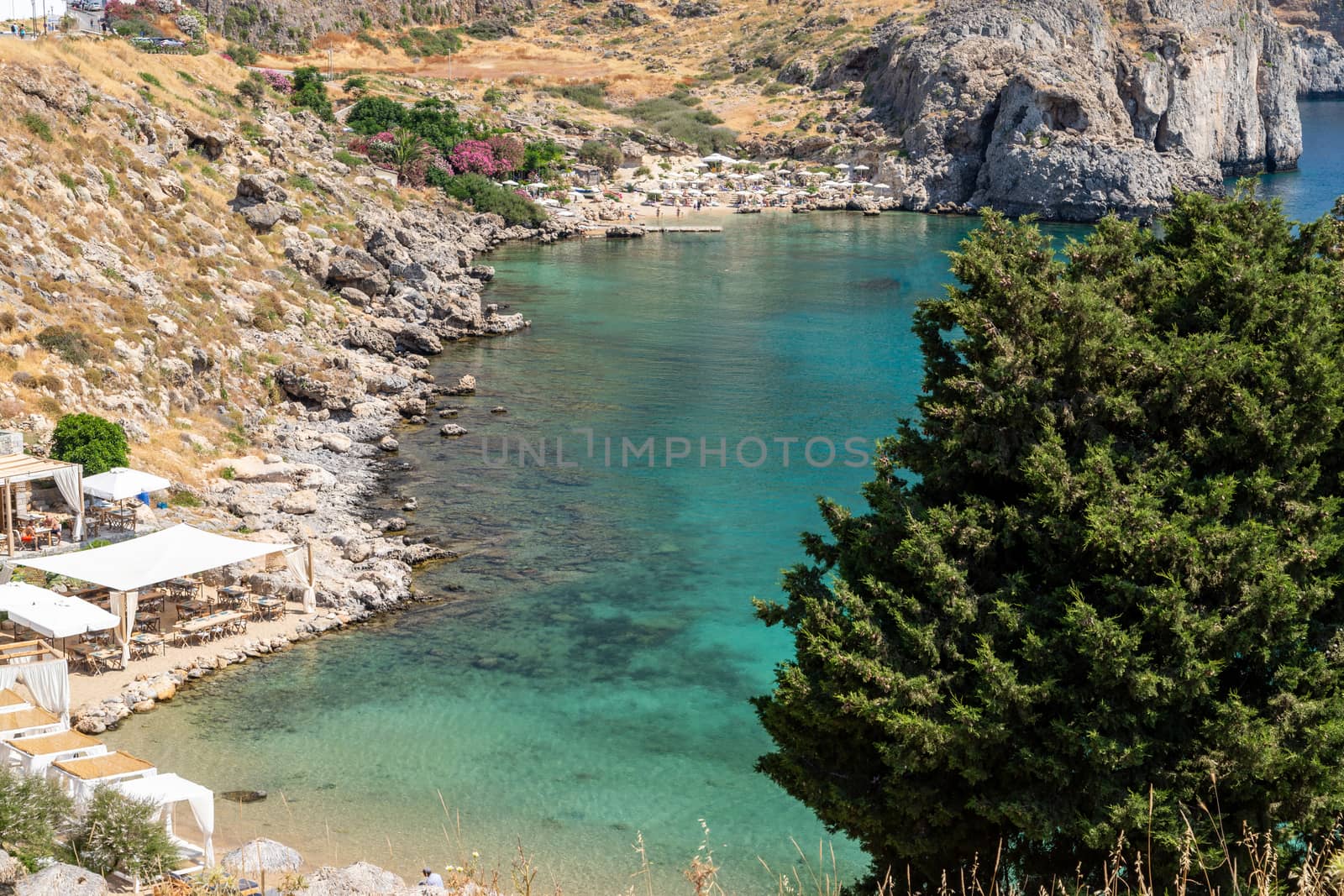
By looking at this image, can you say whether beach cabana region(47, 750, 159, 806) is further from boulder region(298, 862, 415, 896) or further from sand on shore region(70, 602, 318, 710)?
sand on shore region(70, 602, 318, 710)

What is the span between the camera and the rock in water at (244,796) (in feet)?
66.2

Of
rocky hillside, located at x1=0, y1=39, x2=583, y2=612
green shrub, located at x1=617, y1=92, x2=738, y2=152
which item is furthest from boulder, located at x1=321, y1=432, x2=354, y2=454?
green shrub, located at x1=617, y1=92, x2=738, y2=152

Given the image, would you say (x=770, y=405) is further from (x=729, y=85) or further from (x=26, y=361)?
(x=729, y=85)

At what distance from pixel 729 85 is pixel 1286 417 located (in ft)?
403

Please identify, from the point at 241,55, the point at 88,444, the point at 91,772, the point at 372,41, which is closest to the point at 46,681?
the point at 91,772

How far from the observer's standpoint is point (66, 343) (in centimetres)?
3400

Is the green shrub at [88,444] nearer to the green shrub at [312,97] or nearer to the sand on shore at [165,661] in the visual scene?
the sand on shore at [165,661]

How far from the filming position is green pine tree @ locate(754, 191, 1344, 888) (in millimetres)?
12180

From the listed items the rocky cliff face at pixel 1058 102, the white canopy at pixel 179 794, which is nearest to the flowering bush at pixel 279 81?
the rocky cliff face at pixel 1058 102

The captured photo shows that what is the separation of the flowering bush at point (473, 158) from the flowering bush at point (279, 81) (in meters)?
12.2

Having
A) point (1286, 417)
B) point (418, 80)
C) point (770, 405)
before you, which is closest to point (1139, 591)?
point (1286, 417)

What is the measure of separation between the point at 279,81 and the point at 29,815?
82.3 m

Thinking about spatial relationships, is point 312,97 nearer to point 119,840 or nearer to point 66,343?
point 66,343

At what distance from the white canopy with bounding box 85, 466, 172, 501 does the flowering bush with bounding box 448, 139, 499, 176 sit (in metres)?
62.7
